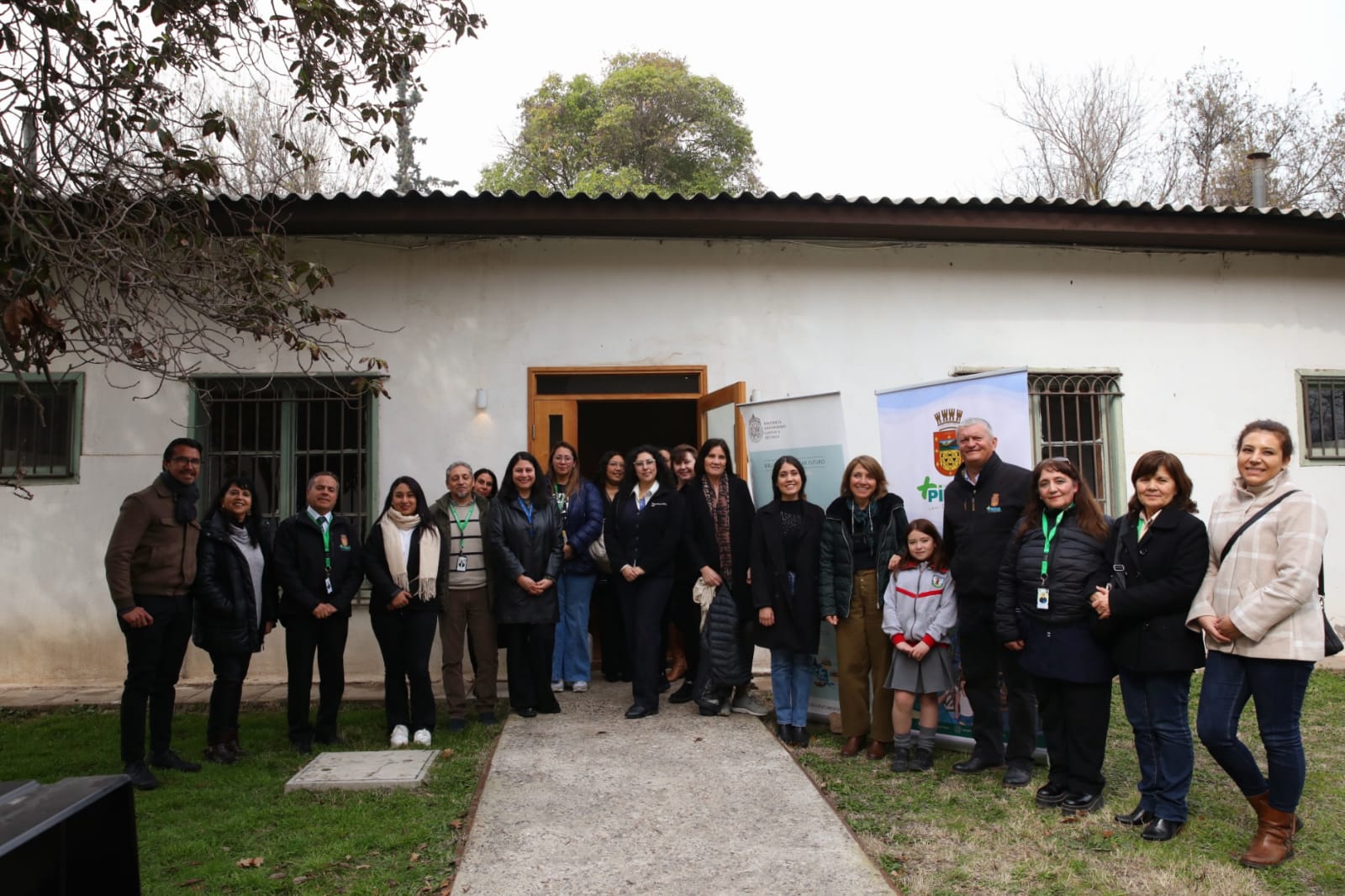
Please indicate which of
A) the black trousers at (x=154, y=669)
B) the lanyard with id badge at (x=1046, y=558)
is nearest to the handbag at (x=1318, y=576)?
the lanyard with id badge at (x=1046, y=558)

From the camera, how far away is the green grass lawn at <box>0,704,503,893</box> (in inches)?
157

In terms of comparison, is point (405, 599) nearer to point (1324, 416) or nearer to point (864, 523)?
point (864, 523)

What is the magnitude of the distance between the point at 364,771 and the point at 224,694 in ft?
3.66

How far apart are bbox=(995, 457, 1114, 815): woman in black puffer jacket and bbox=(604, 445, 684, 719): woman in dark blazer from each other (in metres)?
2.37

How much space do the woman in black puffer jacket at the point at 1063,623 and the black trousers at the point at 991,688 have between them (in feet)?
0.85

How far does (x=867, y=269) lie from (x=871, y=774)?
4.56 m

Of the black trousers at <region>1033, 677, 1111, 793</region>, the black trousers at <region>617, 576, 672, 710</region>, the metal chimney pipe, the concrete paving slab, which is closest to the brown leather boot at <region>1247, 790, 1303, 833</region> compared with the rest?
the black trousers at <region>1033, 677, 1111, 793</region>

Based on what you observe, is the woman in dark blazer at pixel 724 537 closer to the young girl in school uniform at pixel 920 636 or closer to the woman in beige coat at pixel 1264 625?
the young girl in school uniform at pixel 920 636

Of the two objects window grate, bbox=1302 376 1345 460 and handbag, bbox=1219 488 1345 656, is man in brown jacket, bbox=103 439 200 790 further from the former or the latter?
window grate, bbox=1302 376 1345 460

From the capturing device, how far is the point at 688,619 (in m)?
7.20

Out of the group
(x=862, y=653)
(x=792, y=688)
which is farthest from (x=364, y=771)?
(x=862, y=653)

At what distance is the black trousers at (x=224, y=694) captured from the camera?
5.80 m

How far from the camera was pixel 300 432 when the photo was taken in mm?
8219

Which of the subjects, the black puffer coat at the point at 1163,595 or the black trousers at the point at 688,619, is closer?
the black puffer coat at the point at 1163,595
